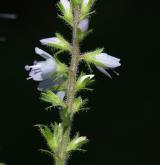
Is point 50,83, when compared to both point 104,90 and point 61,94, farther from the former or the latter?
point 104,90

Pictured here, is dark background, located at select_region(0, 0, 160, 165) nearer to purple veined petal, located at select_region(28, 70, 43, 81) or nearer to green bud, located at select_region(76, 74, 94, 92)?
purple veined petal, located at select_region(28, 70, 43, 81)

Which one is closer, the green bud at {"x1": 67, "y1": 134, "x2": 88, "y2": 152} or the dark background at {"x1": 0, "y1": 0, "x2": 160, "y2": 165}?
the green bud at {"x1": 67, "y1": 134, "x2": 88, "y2": 152}

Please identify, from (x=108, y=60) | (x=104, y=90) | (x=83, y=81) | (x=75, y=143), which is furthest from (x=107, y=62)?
(x=104, y=90)

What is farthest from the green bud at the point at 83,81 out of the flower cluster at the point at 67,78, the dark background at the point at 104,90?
the dark background at the point at 104,90

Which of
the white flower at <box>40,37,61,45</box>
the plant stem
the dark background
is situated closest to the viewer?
the plant stem

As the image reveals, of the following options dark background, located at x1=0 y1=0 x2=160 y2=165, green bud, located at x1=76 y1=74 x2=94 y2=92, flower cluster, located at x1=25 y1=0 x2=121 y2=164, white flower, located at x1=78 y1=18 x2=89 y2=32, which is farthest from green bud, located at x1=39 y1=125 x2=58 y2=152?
dark background, located at x1=0 y1=0 x2=160 y2=165

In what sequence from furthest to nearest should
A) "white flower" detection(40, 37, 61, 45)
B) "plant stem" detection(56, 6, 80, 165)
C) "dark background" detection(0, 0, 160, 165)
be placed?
1. "dark background" detection(0, 0, 160, 165)
2. "white flower" detection(40, 37, 61, 45)
3. "plant stem" detection(56, 6, 80, 165)

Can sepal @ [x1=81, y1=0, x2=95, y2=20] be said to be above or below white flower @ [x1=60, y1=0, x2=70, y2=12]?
below
